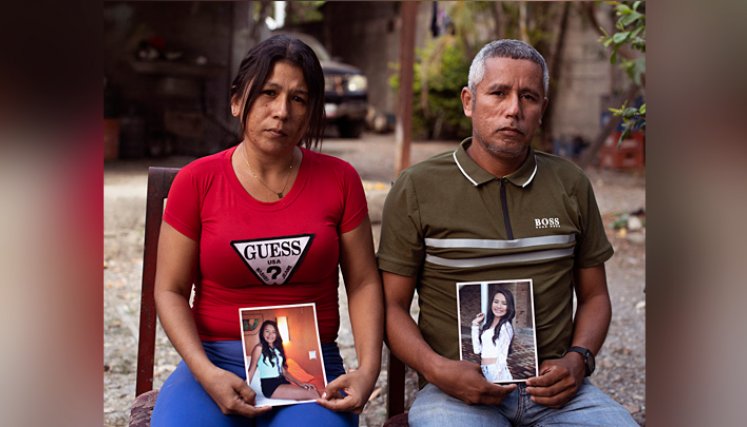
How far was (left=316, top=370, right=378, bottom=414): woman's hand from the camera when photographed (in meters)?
2.21

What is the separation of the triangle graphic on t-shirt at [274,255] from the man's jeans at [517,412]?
1.71 ft

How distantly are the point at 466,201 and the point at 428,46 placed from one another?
14.4 m

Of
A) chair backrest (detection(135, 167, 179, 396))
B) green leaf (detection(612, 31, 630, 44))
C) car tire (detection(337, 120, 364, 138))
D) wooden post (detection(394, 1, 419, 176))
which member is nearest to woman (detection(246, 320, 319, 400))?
chair backrest (detection(135, 167, 179, 396))

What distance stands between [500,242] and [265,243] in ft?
2.15

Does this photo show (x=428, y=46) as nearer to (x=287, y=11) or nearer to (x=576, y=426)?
(x=287, y=11)

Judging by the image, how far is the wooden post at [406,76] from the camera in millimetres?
10070

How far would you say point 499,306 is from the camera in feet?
7.64

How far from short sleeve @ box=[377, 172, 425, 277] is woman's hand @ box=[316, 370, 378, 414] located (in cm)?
34

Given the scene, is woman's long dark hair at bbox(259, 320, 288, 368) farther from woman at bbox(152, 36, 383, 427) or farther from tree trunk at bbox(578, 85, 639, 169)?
tree trunk at bbox(578, 85, 639, 169)

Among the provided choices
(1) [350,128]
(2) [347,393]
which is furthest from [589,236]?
(1) [350,128]

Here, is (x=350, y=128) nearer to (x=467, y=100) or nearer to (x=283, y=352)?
(x=467, y=100)

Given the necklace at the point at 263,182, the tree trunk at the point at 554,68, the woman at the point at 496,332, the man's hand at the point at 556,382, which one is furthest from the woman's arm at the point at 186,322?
the tree trunk at the point at 554,68
